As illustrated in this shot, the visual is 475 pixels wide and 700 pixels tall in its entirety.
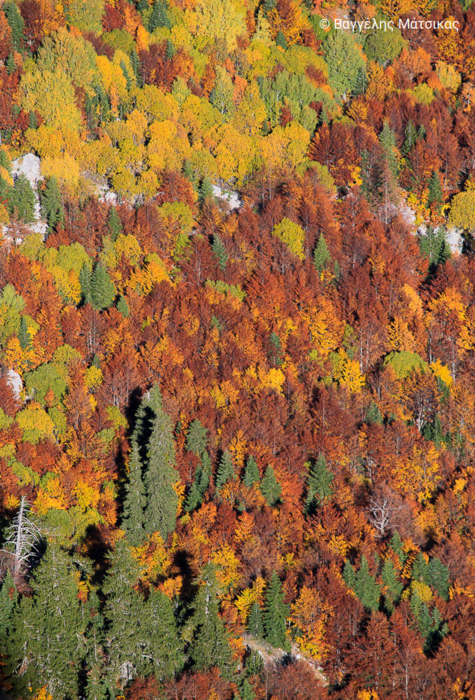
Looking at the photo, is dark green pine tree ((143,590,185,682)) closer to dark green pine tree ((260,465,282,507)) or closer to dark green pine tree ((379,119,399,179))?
dark green pine tree ((260,465,282,507))

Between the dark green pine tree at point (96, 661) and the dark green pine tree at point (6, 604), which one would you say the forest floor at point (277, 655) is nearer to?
the dark green pine tree at point (96, 661)

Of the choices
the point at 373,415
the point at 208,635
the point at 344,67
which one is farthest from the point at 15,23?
the point at 208,635

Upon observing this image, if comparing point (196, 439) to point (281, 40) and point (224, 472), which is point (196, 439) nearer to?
point (224, 472)

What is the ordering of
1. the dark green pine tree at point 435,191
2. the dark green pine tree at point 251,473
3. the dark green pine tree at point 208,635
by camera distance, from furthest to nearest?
the dark green pine tree at point 435,191
the dark green pine tree at point 251,473
the dark green pine tree at point 208,635

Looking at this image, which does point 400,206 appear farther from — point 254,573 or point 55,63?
point 254,573

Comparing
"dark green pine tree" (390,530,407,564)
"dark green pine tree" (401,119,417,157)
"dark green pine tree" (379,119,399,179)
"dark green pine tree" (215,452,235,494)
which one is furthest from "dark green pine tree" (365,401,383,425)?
"dark green pine tree" (401,119,417,157)

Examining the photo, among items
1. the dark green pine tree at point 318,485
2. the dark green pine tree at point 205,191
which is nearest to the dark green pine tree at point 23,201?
the dark green pine tree at point 205,191
